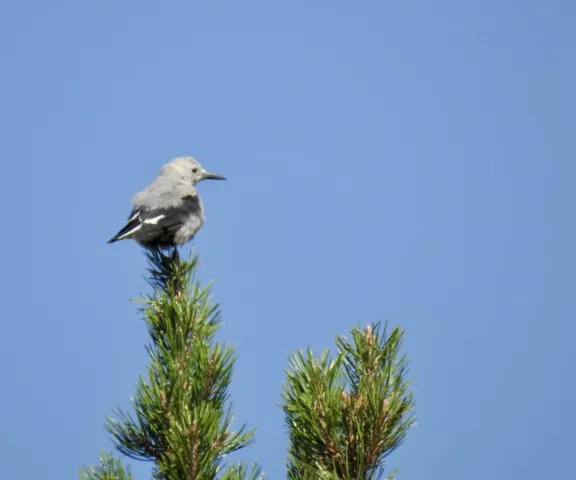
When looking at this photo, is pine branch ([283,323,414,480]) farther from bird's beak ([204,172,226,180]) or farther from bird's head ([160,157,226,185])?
bird's beak ([204,172,226,180])

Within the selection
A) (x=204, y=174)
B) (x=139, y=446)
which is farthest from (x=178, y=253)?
(x=204, y=174)

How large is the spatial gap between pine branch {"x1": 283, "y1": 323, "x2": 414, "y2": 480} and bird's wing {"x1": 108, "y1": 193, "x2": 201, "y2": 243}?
8.33 feet

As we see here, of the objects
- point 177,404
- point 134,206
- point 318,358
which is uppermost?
point 134,206

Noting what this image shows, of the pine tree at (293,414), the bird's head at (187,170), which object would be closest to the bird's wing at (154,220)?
the bird's head at (187,170)

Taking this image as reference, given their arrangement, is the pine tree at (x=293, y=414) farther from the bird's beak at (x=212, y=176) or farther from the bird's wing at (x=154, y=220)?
the bird's beak at (x=212, y=176)

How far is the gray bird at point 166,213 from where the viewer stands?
4953 millimetres

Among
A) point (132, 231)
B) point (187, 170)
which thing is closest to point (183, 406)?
point (132, 231)

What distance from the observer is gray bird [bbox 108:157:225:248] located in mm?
4953

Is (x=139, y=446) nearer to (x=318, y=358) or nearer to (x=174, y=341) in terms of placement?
(x=174, y=341)

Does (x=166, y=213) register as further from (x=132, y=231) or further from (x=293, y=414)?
(x=293, y=414)

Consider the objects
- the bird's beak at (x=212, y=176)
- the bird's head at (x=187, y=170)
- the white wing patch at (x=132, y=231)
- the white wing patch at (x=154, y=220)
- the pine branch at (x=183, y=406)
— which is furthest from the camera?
the bird's beak at (x=212, y=176)

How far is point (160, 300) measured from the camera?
3.14 m

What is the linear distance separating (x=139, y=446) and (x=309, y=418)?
1.93 ft

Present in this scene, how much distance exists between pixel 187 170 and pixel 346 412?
4357 millimetres
